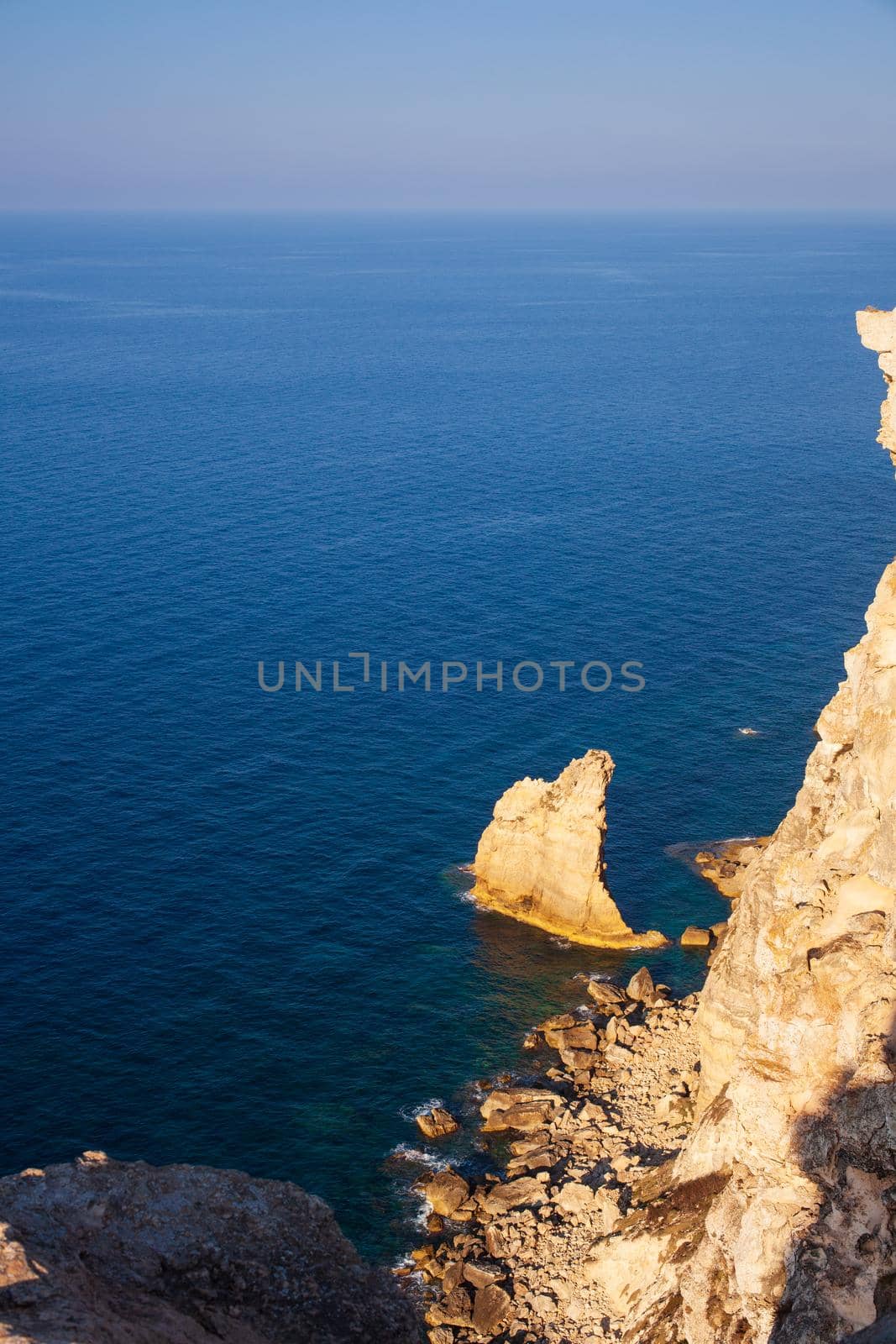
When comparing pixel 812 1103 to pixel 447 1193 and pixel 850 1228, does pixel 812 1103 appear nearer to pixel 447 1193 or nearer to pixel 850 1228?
pixel 850 1228

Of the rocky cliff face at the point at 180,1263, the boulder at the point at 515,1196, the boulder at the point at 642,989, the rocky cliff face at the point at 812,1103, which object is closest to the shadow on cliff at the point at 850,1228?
the rocky cliff face at the point at 812,1103

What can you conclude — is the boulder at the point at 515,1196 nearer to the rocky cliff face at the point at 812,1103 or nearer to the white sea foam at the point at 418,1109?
the rocky cliff face at the point at 812,1103

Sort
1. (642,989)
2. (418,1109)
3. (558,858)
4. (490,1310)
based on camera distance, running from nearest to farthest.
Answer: (490,1310), (418,1109), (642,989), (558,858)

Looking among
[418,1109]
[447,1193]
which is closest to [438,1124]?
[418,1109]

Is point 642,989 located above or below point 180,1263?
below

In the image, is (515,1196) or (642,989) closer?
(515,1196)

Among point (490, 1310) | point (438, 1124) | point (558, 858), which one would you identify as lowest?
point (490, 1310)

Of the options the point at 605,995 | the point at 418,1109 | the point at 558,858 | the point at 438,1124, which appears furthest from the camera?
the point at 558,858
